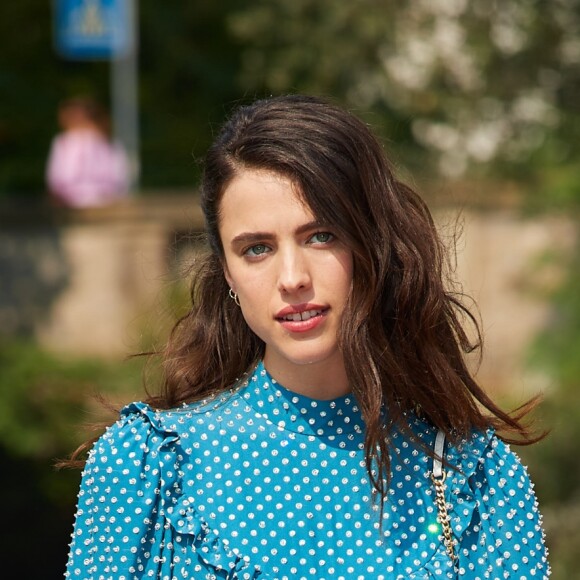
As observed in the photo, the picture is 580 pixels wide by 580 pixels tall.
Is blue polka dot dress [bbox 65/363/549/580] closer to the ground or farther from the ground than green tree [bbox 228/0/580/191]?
closer to the ground

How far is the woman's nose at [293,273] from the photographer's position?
231 centimetres

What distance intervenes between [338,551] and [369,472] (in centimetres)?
15

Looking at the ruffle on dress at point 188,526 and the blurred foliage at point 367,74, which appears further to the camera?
the blurred foliage at point 367,74

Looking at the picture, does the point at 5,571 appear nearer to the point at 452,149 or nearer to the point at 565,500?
the point at 565,500

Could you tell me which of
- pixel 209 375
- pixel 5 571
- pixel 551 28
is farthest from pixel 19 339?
pixel 209 375

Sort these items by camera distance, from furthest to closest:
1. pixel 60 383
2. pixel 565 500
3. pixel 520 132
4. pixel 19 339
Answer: pixel 19 339 → pixel 60 383 → pixel 520 132 → pixel 565 500

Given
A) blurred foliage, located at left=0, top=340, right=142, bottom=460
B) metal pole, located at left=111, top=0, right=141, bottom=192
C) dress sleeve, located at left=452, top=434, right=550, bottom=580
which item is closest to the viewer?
dress sleeve, located at left=452, top=434, right=550, bottom=580

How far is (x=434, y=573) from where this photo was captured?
2363mm

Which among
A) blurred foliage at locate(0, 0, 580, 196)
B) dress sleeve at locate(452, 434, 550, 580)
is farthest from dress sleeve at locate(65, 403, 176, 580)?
blurred foliage at locate(0, 0, 580, 196)

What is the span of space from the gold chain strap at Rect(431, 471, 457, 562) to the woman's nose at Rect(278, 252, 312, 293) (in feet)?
1.42

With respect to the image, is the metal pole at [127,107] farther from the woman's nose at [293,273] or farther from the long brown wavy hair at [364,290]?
the woman's nose at [293,273]

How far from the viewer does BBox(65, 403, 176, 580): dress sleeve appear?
2.34 m

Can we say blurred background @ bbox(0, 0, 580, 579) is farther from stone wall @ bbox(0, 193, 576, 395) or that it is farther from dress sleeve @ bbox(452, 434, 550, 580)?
dress sleeve @ bbox(452, 434, 550, 580)

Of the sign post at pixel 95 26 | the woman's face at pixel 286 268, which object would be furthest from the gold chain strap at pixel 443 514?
the sign post at pixel 95 26
